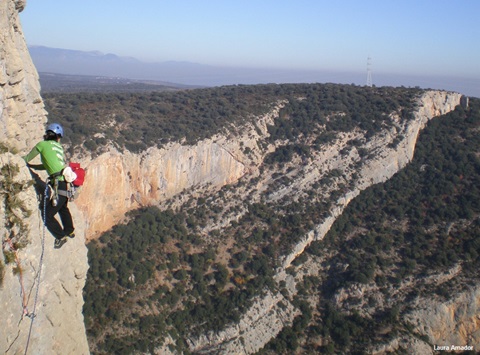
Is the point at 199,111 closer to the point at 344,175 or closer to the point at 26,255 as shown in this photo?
the point at 344,175

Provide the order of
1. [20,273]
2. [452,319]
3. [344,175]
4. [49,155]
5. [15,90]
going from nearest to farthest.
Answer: [20,273] → [49,155] → [15,90] → [452,319] → [344,175]

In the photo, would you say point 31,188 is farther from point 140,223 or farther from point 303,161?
point 303,161

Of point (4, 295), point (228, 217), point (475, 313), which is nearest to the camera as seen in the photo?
point (4, 295)

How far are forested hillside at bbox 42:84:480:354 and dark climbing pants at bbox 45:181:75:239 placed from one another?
670 inches

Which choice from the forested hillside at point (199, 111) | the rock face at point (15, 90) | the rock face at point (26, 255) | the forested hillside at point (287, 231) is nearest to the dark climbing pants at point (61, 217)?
the rock face at point (26, 255)

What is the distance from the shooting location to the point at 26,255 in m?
7.92

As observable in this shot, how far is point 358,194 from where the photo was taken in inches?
1459

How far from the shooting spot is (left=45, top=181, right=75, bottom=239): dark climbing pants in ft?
28.1

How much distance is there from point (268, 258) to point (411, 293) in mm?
10770

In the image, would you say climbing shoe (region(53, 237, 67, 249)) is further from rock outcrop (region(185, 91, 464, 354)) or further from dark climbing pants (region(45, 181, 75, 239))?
rock outcrop (region(185, 91, 464, 354))

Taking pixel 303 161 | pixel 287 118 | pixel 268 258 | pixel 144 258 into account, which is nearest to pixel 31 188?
pixel 144 258

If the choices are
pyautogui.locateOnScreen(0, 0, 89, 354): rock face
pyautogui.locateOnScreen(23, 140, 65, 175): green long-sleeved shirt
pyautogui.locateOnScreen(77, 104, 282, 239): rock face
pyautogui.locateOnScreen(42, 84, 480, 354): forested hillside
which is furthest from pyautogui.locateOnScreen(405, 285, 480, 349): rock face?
pyautogui.locateOnScreen(23, 140, 65, 175): green long-sleeved shirt

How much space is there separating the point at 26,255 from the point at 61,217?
133 centimetres

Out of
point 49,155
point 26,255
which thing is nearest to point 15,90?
point 49,155
